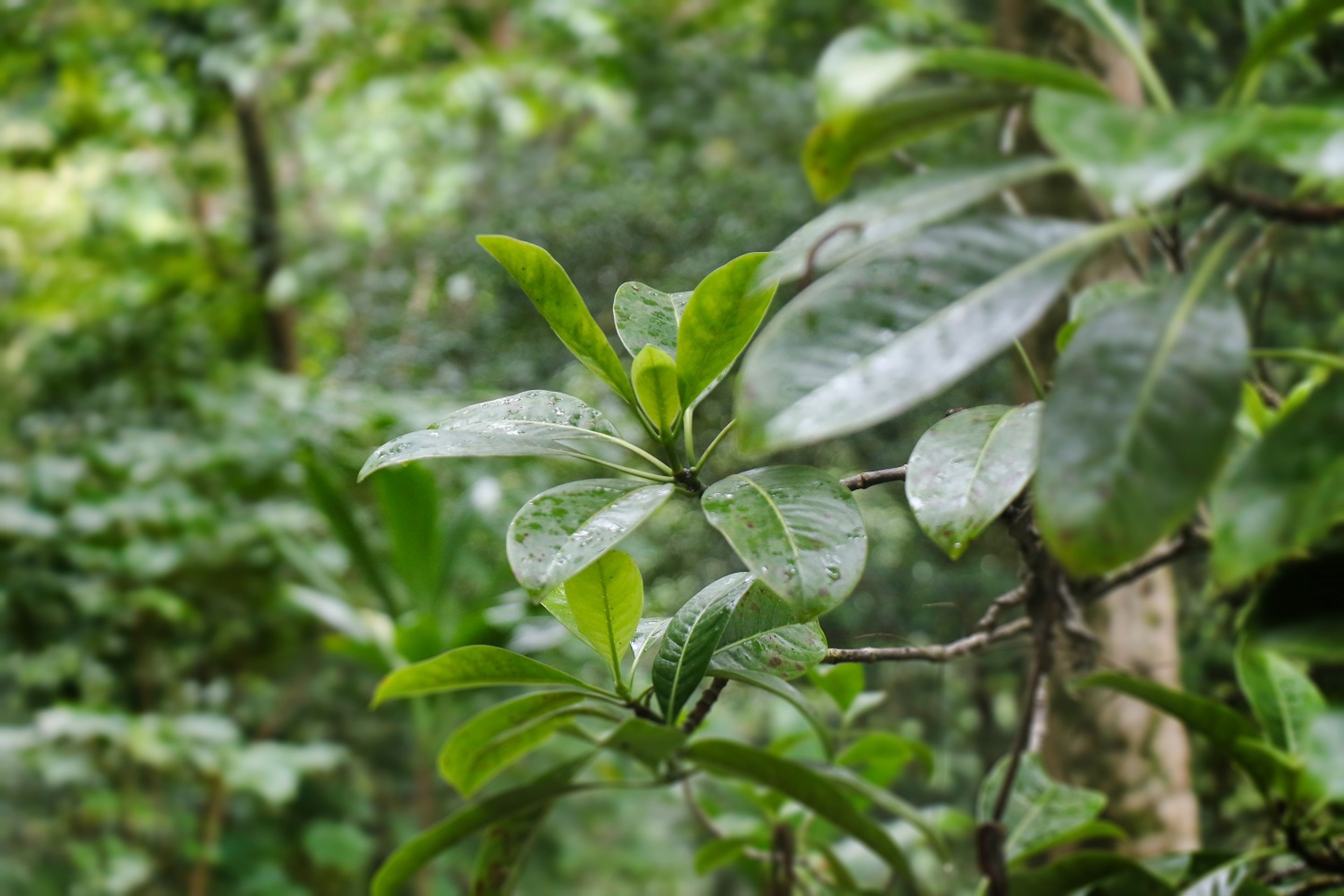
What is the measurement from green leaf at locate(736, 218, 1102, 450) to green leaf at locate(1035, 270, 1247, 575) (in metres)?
0.02

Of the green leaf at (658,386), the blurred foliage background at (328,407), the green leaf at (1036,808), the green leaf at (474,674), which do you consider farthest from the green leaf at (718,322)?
the blurred foliage background at (328,407)

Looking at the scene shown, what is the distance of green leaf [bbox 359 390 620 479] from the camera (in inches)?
12.3

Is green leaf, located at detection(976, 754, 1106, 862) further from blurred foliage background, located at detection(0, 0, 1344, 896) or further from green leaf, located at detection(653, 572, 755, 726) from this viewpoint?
blurred foliage background, located at detection(0, 0, 1344, 896)

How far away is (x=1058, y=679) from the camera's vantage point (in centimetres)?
83

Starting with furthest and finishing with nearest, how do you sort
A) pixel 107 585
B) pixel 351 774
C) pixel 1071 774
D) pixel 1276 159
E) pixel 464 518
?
1. pixel 351 774
2. pixel 107 585
3. pixel 464 518
4. pixel 1071 774
5. pixel 1276 159

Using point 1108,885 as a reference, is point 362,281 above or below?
below

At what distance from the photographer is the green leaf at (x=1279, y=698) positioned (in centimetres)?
45

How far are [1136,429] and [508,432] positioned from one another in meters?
0.21

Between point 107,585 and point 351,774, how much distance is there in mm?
587

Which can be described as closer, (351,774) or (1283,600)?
(1283,600)

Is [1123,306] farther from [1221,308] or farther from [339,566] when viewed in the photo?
[339,566]

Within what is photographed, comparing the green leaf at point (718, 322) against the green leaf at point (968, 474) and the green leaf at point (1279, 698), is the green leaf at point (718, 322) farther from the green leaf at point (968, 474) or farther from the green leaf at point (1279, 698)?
the green leaf at point (1279, 698)

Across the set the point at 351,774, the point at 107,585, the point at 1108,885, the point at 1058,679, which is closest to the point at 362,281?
the point at 107,585

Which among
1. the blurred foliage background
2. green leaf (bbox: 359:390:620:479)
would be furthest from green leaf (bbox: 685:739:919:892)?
the blurred foliage background
